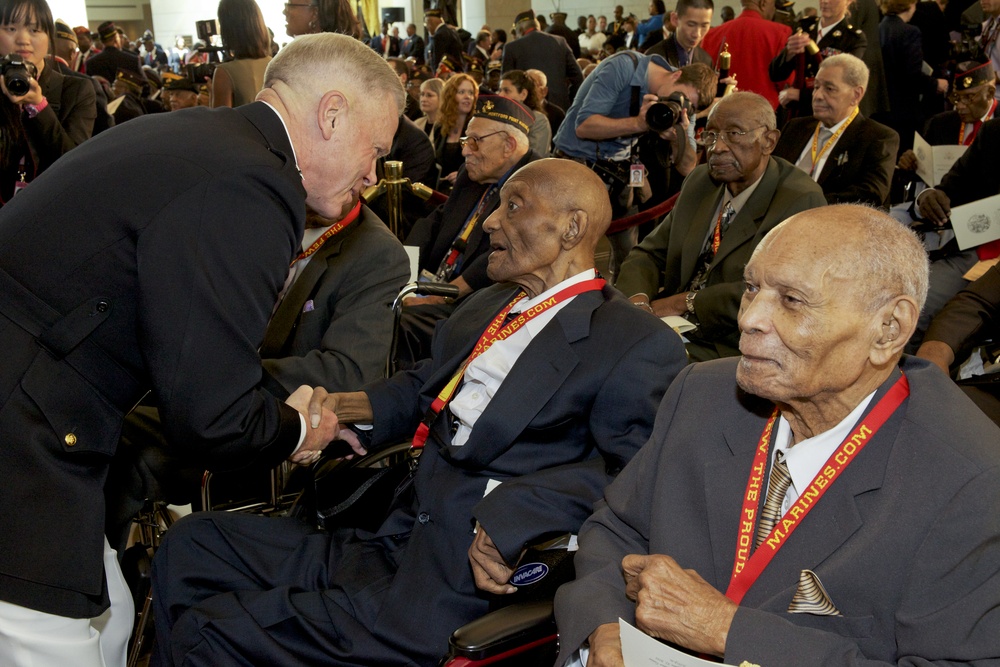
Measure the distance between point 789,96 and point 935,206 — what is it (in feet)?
8.29

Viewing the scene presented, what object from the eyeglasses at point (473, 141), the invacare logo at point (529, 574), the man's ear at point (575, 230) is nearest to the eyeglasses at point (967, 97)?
the eyeglasses at point (473, 141)

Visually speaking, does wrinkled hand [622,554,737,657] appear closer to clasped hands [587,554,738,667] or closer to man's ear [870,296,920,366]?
clasped hands [587,554,738,667]

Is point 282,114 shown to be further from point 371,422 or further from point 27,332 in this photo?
point 371,422

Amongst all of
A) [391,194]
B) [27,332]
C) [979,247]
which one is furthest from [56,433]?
[979,247]

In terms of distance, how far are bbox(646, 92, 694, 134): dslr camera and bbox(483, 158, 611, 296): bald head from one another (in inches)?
120

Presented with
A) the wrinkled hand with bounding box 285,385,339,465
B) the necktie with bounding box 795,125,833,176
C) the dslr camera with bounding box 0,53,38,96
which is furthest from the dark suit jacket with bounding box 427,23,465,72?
the wrinkled hand with bounding box 285,385,339,465

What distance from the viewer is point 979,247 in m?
3.79

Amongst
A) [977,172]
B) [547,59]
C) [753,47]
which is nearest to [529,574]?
[977,172]

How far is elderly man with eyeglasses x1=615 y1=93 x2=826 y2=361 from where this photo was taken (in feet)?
11.6

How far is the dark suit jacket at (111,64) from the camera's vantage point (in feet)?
33.1

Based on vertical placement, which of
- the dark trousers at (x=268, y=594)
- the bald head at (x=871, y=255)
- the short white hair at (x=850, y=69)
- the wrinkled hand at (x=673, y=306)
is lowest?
the dark trousers at (x=268, y=594)

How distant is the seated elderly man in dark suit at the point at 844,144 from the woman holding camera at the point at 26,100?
4035 millimetres

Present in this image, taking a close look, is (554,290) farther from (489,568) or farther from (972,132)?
(972,132)

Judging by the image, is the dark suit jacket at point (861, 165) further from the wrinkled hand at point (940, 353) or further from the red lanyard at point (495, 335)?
the red lanyard at point (495, 335)
